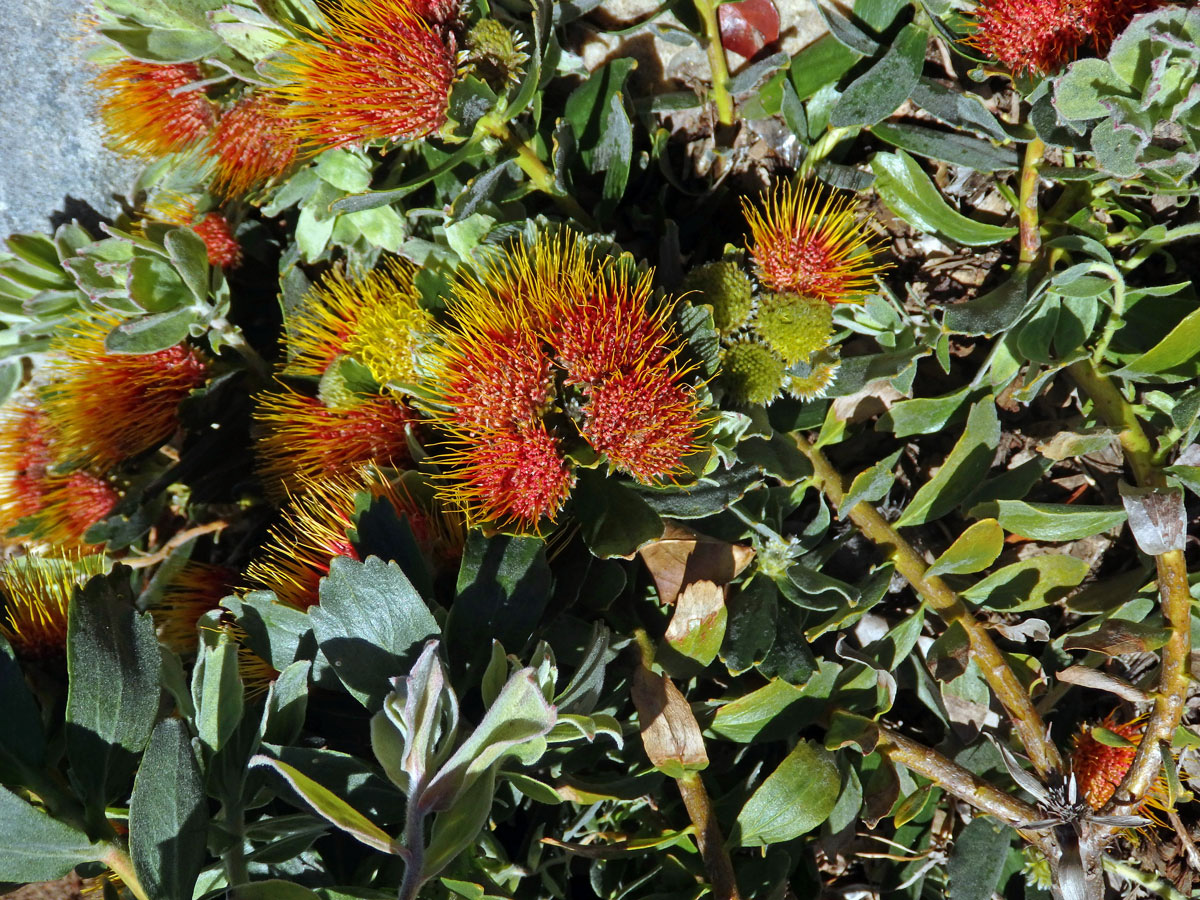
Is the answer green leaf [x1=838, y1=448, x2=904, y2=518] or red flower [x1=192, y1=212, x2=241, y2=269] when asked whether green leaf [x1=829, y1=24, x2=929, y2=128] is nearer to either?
green leaf [x1=838, y1=448, x2=904, y2=518]

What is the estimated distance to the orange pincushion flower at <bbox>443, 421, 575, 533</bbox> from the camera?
116cm

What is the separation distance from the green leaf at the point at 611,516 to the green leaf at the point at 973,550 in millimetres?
469

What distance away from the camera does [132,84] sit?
1.53 m

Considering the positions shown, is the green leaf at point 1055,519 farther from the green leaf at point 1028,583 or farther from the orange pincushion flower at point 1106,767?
the orange pincushion flower at point 1106,767

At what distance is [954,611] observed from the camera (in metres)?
1.38

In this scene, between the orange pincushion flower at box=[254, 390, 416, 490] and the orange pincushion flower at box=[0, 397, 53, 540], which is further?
the orange pincushion flower at box=[0, 397, 53, 540]

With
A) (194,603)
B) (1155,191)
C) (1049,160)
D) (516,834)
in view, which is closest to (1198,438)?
(1155,191)

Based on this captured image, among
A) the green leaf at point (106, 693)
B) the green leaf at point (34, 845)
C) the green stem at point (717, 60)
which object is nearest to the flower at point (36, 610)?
the green leaf at point (106, 693)

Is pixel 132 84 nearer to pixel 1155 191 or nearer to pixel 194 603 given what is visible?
pixel 194 603

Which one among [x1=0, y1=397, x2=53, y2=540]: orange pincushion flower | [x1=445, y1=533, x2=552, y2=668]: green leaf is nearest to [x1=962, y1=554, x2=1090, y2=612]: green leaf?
[x1=445, y1=533, x2=552, y2=668]: green leaf

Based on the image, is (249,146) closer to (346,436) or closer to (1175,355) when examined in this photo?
(346,436)

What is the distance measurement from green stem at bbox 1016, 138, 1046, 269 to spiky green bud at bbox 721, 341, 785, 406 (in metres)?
0.47

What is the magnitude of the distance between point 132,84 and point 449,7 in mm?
622

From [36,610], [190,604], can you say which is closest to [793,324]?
[190,604]
